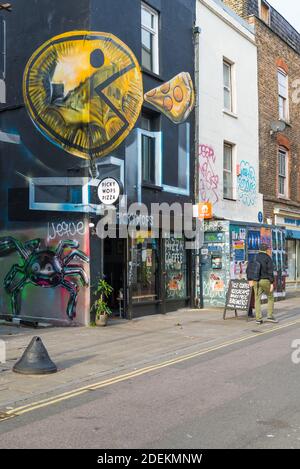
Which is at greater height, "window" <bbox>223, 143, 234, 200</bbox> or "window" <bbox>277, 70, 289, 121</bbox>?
"window" <bbox>277, 70, 289, 121</bbox>

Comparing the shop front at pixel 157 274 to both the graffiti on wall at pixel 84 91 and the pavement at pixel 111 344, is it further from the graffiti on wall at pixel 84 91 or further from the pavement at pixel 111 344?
the graffiti on wall at pixel 84 91

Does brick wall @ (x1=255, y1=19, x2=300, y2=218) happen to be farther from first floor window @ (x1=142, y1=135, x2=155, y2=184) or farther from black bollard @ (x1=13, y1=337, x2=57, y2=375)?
black bollard @ (x1=13, y1=337, x2=57, y2=375)

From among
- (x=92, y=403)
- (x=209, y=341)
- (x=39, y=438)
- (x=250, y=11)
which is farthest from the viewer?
(x=250, y=11)

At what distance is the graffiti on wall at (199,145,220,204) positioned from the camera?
1641 cm

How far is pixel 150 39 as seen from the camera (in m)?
14.6

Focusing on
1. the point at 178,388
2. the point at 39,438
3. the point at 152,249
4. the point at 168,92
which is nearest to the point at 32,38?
the point at 168,92

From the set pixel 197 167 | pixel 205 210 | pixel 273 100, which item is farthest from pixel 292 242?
pixel 205 210

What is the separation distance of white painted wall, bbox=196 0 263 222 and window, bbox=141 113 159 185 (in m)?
2.29

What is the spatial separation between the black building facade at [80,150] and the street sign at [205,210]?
998mm

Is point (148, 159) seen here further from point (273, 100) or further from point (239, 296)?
point (273, 100)

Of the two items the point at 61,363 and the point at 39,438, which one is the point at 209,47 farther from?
the point at 39,438

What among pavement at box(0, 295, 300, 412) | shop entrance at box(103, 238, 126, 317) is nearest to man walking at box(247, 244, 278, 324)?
pavement at box(0, 295, 300, 412)
